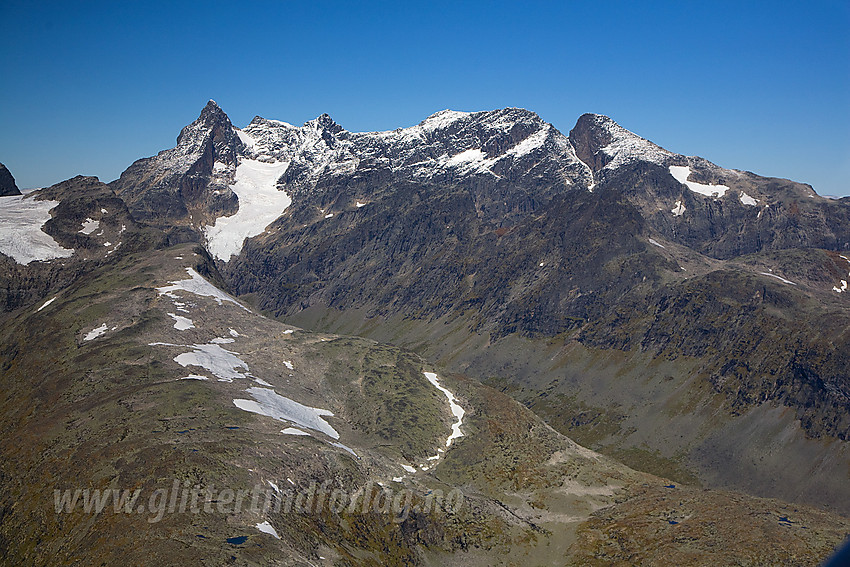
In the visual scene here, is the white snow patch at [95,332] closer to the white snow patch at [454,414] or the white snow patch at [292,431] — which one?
the white snow patch at [292,431]

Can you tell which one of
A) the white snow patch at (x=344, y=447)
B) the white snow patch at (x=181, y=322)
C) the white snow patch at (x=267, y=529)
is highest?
the white snow patch at (x=181, y=322)

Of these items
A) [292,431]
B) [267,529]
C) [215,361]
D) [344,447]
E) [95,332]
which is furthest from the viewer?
[95,332]

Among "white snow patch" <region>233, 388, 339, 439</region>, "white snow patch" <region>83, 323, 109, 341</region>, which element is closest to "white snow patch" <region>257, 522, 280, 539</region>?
"white snow patch" <region>233, 388, 339, 439</region>

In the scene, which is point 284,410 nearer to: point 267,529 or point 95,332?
point 267,529

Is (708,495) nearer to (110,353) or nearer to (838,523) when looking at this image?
(838,523)

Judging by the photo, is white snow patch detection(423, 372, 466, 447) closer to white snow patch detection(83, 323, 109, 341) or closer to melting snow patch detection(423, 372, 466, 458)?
melting snow patch detection(423, 372, 466, 458)

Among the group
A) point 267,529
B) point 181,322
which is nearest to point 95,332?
point 181,322

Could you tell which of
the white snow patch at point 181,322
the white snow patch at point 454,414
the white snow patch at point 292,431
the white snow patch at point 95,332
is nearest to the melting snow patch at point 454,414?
the white snow patch at point 454,414
